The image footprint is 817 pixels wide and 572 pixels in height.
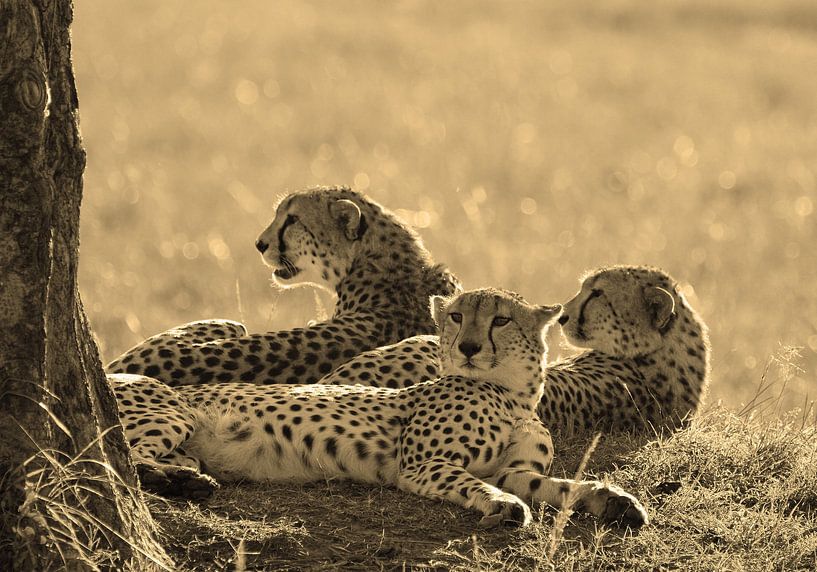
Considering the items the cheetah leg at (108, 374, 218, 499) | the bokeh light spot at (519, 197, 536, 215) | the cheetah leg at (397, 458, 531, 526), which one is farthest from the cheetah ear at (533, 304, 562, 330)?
the bokeh light spot at (519, 197, 536, 215)

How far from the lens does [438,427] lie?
13.9ft

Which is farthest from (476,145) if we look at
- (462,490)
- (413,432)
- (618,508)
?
(618,508)

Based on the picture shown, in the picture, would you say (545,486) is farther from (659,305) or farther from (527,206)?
(527,206)

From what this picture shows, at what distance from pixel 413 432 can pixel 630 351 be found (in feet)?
4.93

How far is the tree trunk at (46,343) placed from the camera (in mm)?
3148

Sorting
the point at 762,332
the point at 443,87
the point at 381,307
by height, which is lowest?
the point at 762,332

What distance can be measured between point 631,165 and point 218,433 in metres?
12.6

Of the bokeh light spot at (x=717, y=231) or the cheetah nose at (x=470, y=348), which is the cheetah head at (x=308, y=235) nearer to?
the cheetah nose at (x=470, y=348)

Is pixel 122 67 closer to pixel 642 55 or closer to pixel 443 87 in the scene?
pixel 443 87

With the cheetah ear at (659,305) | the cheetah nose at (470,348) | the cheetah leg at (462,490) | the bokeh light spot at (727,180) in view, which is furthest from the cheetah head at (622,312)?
the bokeh light spot at (727,180)

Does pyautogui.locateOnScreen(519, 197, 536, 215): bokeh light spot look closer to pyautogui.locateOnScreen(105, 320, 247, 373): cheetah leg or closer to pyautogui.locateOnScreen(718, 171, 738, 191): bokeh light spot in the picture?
pyautogui.locateOnScreen(718, 171, 738, 191): bokeh light spot

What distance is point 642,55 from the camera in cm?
2100

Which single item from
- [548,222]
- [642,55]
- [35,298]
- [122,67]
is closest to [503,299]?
[35,298]

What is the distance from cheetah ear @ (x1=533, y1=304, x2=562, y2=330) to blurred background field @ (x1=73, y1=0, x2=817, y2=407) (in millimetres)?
4037
